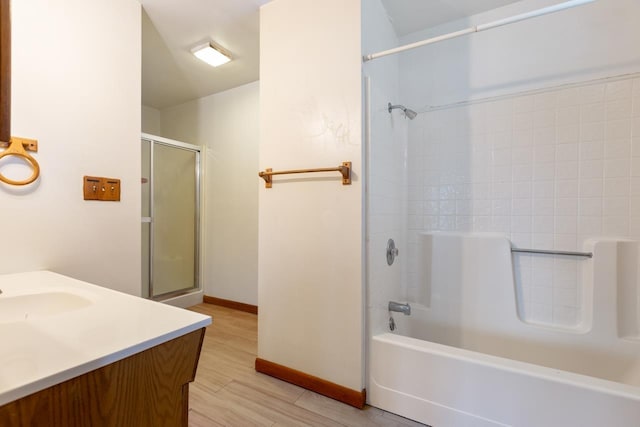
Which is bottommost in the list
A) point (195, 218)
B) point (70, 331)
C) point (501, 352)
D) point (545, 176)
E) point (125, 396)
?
point (501, 352)

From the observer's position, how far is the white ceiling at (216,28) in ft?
6.12

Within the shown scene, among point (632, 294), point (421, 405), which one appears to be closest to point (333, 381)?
point (421, 405)

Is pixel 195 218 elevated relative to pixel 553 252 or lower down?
elevated

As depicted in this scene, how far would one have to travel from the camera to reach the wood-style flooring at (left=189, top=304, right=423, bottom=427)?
1.37 meters

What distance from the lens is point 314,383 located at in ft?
5.27

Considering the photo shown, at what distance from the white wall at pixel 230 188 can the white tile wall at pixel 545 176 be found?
1.69 metres

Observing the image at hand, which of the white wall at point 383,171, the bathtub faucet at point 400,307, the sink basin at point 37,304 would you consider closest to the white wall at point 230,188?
the white wall at point 383,171

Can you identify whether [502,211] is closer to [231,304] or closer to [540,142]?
[540,142]

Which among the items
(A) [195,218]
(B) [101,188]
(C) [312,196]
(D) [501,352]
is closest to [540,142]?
(D) [501,352]

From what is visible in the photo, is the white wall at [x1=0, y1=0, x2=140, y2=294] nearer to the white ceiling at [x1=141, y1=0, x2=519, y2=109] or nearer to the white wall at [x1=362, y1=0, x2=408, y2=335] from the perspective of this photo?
the white ceiling at [x1=141, y1=0, x2=519, y2=109]

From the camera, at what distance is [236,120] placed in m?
3.04

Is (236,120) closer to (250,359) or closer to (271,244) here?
(271,244)

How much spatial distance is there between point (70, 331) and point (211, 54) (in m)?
2.33

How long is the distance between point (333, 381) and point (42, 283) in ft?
4.61
